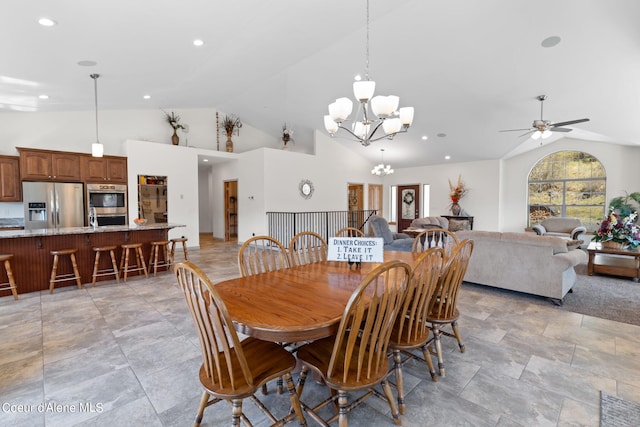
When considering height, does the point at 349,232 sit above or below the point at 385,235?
above

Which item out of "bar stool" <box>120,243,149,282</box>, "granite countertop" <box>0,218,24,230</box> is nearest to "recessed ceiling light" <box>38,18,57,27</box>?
"bar stool" <box>120,243,149,282</box>

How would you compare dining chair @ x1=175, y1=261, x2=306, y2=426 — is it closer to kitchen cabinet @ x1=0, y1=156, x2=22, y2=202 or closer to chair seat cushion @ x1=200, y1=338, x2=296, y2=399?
chair seat cushion @ x1=200, y1=338, x2=296, y2=399

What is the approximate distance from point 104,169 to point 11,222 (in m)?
1.84

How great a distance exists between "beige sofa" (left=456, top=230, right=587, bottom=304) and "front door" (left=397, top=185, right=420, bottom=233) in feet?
22.9

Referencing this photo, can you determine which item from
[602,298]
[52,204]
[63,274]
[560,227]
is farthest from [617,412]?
[52,204]

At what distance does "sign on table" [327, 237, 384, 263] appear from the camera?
219 centimetres

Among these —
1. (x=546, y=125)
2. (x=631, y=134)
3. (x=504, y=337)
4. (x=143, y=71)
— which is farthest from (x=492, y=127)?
(x=143, y=71)

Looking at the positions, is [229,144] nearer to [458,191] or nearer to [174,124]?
[174,124]

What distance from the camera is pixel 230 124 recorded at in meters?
8.89

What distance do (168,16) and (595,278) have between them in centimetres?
693

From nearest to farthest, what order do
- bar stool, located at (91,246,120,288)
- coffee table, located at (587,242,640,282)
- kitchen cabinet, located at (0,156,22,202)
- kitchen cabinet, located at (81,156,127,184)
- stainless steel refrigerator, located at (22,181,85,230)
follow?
bar stool, located at (91,246,120,288), coffee table, located at (587,242,640,282), kitchen cabinet, located at (0,156,22,202), stainless steel refrigerator, located at (22,181,85,230), kitchen cabinet, located at (81,156,127,184)

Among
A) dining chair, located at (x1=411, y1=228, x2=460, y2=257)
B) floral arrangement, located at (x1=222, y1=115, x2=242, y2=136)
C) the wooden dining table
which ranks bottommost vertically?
the wooden dining table

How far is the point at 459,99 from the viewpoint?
248 inches

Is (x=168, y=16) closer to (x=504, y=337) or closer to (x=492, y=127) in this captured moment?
(x=504, y=337)
